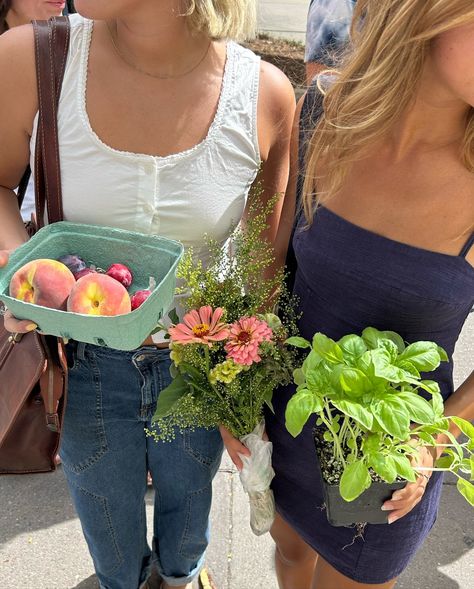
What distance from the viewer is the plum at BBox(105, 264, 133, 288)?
4.86 feet

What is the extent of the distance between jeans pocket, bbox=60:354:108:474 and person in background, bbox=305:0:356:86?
1394mm

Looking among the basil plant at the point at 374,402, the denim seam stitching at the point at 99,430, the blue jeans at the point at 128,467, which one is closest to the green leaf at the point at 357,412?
the basil plant at the point at 374,402

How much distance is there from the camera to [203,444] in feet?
6.12

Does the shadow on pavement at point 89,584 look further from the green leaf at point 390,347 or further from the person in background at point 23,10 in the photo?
the person in background at point 23,10

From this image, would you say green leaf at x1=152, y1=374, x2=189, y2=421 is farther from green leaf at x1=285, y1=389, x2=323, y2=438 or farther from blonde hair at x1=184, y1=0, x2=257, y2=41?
blonde hair at x1=184, y1=0, x2=257, y2=41

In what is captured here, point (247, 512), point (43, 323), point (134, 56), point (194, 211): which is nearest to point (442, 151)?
point (194, 211)

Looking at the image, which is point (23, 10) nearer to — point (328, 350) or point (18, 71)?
point (18, 71)

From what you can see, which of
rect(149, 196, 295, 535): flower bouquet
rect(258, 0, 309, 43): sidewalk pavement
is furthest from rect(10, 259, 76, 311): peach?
rect(258, 0, 309, 43): sidewalk pavement

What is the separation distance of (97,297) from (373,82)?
0.77 meters

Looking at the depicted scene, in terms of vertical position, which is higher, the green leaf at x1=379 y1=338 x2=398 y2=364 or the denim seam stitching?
the green leaf at x1=379 y1=338 x2=398 y2=364

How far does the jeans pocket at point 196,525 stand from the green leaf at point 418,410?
39.0 inches

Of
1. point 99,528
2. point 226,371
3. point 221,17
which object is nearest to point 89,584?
point 99,528

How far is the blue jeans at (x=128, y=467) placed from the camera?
1706mm

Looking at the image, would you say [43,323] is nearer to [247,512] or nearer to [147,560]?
[147,560]
